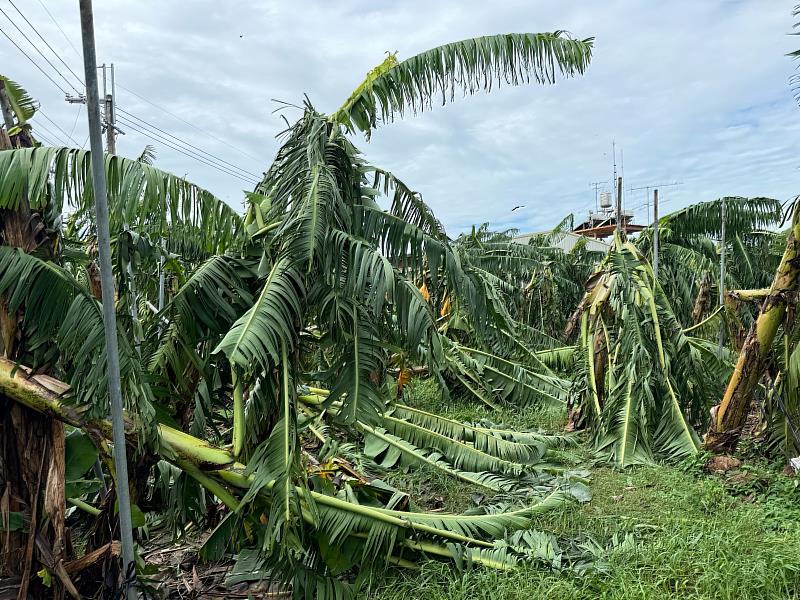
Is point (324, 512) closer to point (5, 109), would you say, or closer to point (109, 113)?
point (5, 109)

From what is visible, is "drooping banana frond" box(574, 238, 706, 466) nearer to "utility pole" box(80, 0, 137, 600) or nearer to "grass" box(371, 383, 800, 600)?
"grass" box(371, 383, 800, 600)

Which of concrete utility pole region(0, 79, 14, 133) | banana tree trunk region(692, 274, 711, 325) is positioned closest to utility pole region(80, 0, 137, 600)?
concrete utility pole region(0, 79, 14, 133)

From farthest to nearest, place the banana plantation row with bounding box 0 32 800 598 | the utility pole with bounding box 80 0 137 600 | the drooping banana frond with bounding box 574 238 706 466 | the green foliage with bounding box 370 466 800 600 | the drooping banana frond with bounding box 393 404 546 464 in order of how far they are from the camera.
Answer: the drooping banana frond with bounding box 574 238 706 466 → the drooping banana frond with bounding box 393 404 546 464 → the green foliage with bounding box 370 466 800 600 → the banana plantation row with bounding box 0 32 800 598 → the utility pole with bounding box 80 0 137 600

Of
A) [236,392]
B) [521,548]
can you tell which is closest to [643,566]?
[521,548]

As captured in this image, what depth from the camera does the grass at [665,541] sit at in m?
3.14

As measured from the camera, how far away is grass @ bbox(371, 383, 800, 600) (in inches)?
124

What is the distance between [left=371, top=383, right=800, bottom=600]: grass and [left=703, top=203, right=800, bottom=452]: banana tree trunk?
0.35 meters

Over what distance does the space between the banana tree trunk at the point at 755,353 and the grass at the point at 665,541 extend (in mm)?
354

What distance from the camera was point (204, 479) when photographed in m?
3.10

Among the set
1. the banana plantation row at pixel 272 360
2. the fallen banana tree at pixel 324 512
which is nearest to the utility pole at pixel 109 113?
the banana plantation row at pixel 272 360

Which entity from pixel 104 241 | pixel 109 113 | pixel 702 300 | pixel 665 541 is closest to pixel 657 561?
pixel 665 541

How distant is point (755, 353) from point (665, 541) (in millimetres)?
2188

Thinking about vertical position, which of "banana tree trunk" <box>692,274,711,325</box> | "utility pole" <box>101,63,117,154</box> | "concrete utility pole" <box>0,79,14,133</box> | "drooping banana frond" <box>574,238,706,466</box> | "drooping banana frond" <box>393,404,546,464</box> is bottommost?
"drooping banana frond" <box>393,404,546,464</box>

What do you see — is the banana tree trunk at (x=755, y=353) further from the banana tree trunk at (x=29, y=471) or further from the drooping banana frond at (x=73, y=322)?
the banana tree trunk at (x=29, y=471)
